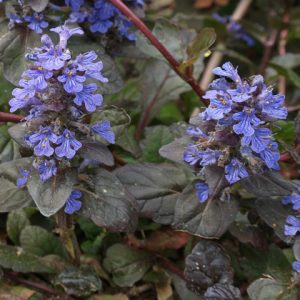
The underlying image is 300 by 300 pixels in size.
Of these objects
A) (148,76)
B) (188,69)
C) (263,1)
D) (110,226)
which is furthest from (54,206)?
(263,1)

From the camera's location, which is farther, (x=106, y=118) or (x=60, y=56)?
(x=106, y=118)

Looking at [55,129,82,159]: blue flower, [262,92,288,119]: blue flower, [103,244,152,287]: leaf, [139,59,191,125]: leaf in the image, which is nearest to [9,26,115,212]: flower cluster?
[55,129,82,159]: blue flower

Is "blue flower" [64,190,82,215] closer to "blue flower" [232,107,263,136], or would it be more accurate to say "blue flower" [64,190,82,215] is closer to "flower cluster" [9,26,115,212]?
"flower cluster" [9,26,115,212]

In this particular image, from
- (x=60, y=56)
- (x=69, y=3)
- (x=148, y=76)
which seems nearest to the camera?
(x=60, y=56)

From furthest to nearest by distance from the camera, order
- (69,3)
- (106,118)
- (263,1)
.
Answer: (263,1)
(69,3)
(106,118)

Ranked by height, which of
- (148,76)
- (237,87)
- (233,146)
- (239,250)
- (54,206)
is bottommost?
(239,250)

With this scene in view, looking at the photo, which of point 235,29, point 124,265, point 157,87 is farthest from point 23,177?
point 235,29

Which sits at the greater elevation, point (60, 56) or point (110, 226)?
point (60, 56)

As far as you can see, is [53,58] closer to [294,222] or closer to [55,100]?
[55,100]

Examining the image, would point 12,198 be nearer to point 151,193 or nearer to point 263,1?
point 151,193
